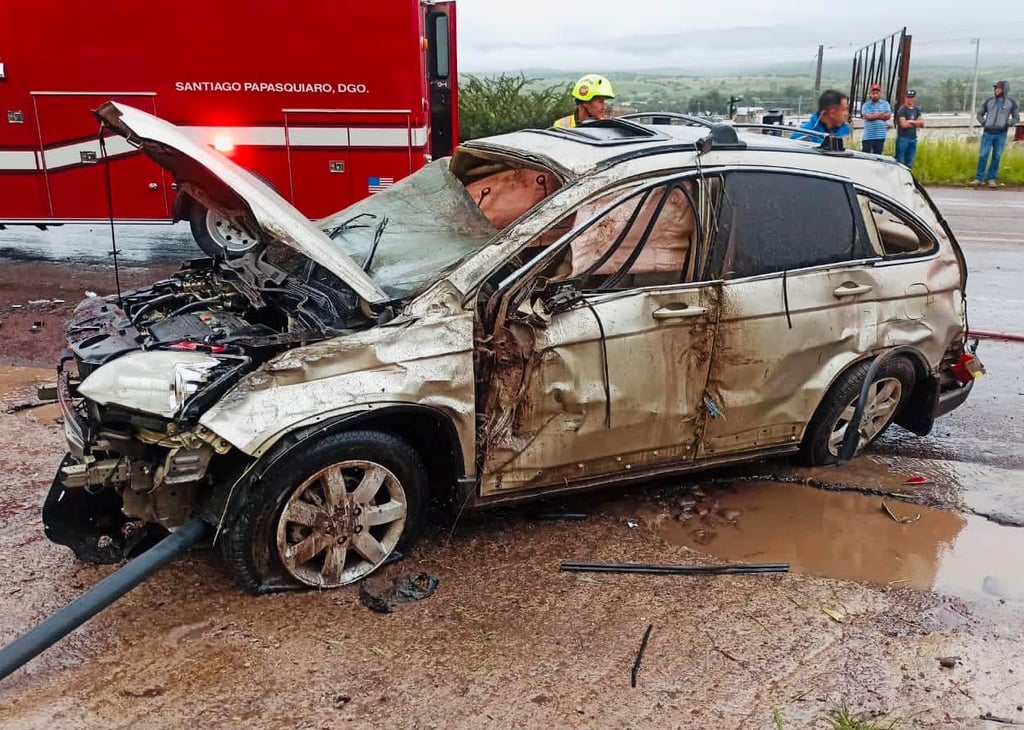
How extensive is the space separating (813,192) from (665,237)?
90 cm

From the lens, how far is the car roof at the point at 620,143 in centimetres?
415

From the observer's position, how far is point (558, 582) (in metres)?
3.84

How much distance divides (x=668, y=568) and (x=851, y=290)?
5.57 ft

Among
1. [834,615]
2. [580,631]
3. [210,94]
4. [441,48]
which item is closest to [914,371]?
[834,615]

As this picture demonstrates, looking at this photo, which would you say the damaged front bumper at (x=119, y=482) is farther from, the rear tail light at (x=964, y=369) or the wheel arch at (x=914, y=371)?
the rear tail light at (x=964, y=369)

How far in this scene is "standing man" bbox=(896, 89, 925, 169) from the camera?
16188mm

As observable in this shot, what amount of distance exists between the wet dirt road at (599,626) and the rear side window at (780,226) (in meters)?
1.25

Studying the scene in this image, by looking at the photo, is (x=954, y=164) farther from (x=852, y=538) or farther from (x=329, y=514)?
(x=329, y=514)

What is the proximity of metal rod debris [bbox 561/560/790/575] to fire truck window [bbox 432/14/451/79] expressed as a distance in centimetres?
815

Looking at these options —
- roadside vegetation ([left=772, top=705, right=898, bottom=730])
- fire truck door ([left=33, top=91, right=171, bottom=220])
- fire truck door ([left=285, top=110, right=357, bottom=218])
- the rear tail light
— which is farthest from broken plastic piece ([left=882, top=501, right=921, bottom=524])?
fire truck door ([left=33, top=91, right=171, bottom=220])

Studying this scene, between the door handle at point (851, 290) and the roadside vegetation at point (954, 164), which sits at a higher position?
the door handle at point (851, 290)

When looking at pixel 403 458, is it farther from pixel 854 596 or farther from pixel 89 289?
pixel 89 289

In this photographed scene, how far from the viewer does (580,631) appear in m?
3.51

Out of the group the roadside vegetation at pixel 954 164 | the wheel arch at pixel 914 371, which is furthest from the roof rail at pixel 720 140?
the roadside vegetation at pixel 954 164
